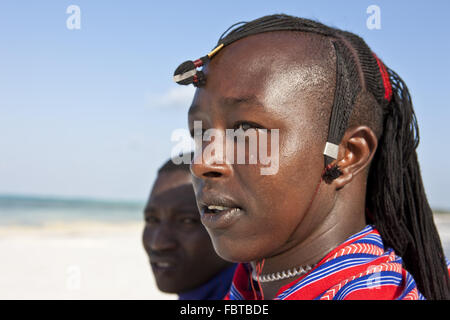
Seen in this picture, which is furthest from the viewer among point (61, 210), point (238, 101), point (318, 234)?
point (61, 210)

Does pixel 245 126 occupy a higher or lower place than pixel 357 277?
higher

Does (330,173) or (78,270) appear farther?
(78,270)

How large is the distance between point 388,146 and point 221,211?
85 centimetres

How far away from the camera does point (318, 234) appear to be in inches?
83.5

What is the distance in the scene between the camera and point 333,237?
212cm

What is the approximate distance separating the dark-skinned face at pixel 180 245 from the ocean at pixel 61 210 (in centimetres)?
2297

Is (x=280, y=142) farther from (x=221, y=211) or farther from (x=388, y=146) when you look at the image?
(x=388, y=146)

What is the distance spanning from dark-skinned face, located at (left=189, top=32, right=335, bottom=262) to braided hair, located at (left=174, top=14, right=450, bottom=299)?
112 mm

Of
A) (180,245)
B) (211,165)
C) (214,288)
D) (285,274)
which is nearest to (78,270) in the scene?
(180,245)

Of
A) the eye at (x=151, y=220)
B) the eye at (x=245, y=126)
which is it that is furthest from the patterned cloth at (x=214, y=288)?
the eye at (x=245, y=126)

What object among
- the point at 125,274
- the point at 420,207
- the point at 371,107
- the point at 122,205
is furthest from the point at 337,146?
the point at 122,205

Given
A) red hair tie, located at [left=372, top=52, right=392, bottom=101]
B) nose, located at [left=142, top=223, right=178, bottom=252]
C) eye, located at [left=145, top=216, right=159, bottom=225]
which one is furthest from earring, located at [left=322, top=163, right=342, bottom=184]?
eye, located at [left=145, top=216, right=159, bottom=225]

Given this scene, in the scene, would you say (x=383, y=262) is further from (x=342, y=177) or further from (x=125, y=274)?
(x=125, y=274)

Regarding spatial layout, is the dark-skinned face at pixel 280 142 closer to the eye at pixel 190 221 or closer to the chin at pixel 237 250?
the chin at pixel 237 250
